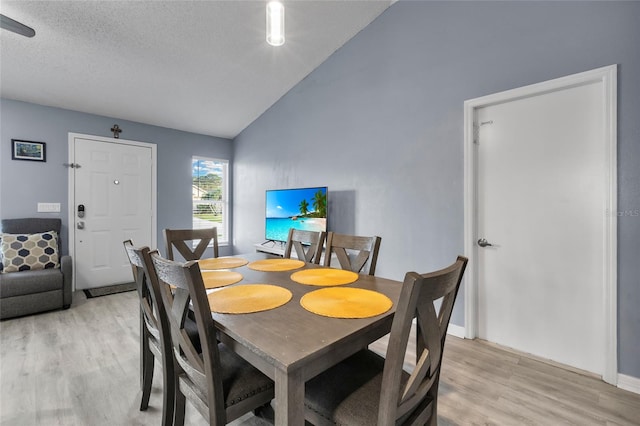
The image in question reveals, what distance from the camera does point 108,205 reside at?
4023mm

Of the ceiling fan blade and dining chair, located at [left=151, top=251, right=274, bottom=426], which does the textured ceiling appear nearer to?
the ceiling fan blade

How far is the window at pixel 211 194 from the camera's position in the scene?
4945 millimetres

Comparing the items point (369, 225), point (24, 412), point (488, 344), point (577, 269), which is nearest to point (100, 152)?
point (24, 412)

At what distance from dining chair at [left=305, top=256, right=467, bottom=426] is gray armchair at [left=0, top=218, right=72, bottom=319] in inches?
132

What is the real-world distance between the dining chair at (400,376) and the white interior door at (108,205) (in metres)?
4.12

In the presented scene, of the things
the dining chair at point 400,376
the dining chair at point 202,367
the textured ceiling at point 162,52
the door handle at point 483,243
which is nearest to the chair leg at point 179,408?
the dining chair at point 202,367

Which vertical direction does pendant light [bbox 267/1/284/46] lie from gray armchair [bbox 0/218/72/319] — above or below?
above

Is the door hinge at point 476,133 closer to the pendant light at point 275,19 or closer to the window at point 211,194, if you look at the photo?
the pendant light at point 275,19

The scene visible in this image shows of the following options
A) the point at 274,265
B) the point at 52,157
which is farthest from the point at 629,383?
the point at 52,157

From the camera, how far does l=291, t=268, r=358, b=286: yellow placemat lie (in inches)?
61.2

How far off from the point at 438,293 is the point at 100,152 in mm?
4694

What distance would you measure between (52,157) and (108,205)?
32.5 inches

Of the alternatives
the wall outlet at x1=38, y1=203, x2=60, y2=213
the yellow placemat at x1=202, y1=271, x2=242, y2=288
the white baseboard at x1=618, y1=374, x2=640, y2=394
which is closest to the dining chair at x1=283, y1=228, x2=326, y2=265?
the yellow placemat at x1=202, y1=271, x2=242, y2=288

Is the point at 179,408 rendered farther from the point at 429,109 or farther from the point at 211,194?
the point at 211,194
